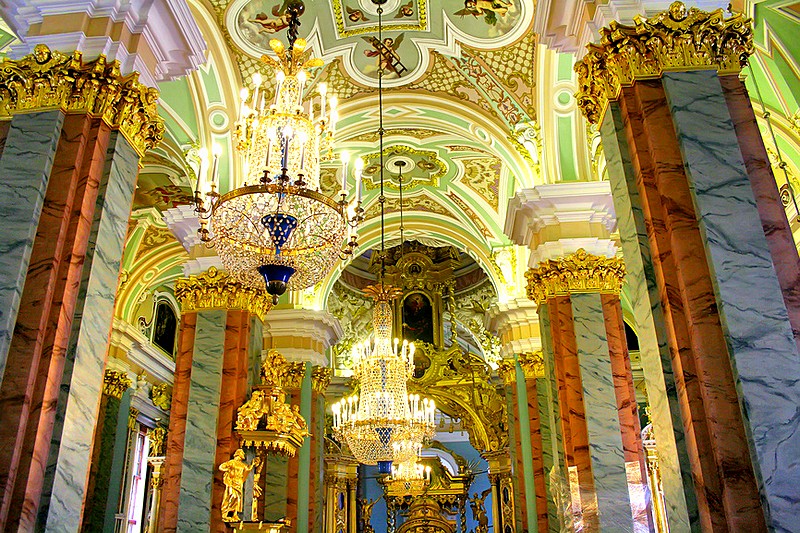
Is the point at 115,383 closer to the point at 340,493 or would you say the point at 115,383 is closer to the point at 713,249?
the point at 340,493

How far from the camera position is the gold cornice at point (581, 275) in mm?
7125

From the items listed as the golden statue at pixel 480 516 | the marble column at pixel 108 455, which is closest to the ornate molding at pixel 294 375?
the marble column at pixel 108 455

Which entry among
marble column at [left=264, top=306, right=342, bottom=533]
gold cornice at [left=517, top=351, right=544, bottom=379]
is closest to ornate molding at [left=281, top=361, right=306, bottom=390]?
marble column at [left=264, top=306, right=342, bottom=533]

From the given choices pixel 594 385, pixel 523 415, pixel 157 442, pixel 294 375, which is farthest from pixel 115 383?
pixel 594 385

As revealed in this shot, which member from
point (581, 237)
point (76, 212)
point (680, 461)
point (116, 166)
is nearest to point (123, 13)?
point (116, 166)

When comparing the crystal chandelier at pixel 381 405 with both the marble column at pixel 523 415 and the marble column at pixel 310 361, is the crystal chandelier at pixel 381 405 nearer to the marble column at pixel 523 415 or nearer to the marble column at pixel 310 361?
the marble column at pixel 310 361

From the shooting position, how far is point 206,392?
695 centimetres

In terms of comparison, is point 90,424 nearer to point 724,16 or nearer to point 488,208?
point 724,16

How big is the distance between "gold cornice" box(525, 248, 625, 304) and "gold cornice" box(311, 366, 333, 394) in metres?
5.09

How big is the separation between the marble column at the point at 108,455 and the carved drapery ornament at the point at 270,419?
220 inches

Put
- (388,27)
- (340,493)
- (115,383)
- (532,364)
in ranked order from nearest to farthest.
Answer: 1. (388,27)
2. (532,364)
3. (115,383)
4. (340,493)

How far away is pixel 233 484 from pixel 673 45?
17.3 feet

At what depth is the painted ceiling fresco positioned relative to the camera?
747 centimetres

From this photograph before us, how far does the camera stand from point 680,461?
3.29 metres
